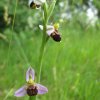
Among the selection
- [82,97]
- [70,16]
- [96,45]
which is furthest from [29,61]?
[70,16]

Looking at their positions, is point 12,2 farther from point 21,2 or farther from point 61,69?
point 61,69

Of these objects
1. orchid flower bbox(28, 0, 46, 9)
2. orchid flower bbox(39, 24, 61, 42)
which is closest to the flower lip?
orchid flower bbox(39, 24, 61, 42)

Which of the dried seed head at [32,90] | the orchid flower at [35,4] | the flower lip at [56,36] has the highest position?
the orchid flower at [35,4]

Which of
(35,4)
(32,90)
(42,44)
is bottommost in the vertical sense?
(32,90)

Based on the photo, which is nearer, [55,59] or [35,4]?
[35,4]

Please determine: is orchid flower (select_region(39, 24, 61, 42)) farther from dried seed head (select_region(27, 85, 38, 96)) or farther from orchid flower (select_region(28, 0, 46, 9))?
dried seed head (select_region(27, 85, 38, 96))

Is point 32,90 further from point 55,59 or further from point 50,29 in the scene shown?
point 55,59

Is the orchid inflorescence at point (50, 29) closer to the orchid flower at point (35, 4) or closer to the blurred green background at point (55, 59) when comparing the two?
the orchid flower at point (35, 4)

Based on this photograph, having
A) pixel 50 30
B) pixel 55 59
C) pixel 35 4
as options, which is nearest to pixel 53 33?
pixel 50 30

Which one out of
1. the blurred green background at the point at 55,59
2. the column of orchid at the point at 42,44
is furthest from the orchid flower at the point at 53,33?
the blurred green background at the point at 55,59
